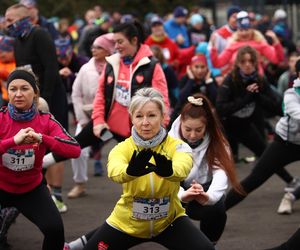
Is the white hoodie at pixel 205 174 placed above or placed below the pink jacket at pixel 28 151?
below

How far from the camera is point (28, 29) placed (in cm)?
890

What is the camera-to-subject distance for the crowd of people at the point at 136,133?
5805 millimetres

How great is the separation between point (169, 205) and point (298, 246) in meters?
1.27

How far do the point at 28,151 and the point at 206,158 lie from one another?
130 centimetres

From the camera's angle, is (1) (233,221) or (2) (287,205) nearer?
(1) (233,221)

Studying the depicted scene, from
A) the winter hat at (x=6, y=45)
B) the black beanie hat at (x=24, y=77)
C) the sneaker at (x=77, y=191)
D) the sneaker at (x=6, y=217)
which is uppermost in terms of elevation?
the black beanie hat at (x=24, y=77)

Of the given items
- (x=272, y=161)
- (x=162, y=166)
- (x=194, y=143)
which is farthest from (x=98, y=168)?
(x=162, y=166)

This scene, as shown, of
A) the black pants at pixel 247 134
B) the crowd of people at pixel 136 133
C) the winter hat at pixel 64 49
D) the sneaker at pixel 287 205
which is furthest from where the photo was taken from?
the winter hat at pixel 64 49

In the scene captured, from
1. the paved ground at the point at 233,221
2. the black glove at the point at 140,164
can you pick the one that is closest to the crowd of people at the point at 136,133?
the black glove at the point at 140,164

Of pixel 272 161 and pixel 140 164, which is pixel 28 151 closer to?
pixel 140 164

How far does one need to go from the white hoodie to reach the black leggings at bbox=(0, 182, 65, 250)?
102 cm

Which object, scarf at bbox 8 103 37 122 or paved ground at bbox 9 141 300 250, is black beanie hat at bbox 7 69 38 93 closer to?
scarf at bbox 8 103 37 122

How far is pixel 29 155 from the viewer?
21.4 ft

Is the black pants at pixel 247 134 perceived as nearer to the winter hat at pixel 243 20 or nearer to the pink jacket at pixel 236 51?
the pink jacket at pixel 236 51
